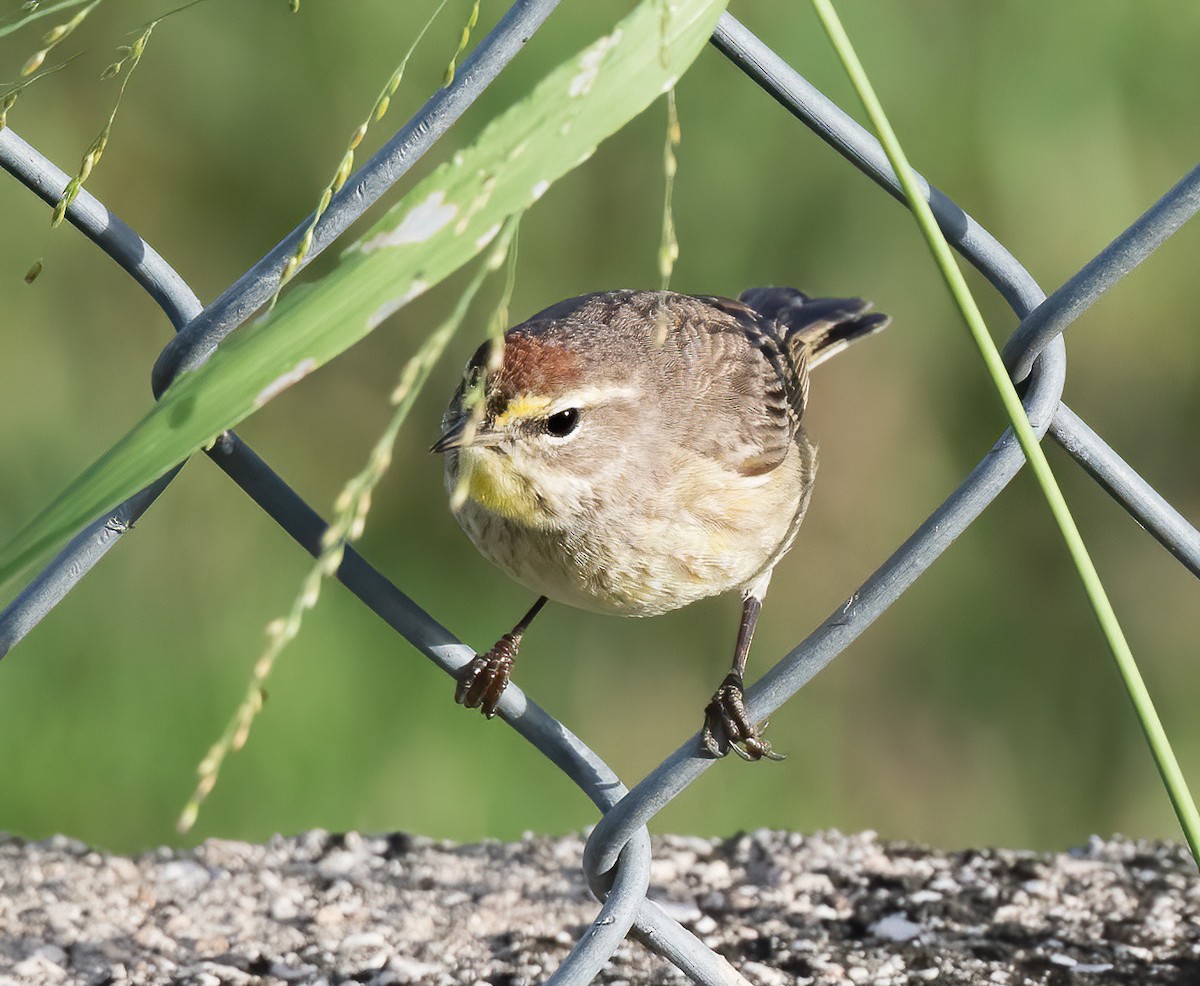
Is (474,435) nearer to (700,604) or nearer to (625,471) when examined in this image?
(625,471)

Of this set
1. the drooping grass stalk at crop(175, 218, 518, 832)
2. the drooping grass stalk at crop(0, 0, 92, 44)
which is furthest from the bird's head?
the drooping grass stalk at crop(175, 218, 518, 832)

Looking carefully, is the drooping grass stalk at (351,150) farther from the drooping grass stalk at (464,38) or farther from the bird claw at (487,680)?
the bird claw at (487,680)

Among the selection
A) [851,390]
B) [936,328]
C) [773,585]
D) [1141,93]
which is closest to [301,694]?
[773,585]

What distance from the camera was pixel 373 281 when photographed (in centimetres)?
92

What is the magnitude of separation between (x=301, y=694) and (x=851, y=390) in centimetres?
154

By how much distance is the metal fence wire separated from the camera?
1.32m

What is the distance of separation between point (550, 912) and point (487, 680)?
0.33 metres

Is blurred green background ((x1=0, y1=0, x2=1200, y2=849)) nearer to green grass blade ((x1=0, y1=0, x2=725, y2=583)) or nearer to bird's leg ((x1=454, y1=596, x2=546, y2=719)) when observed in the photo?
bird's leg ((x1=454, y1=596, x2=546, y2=719))

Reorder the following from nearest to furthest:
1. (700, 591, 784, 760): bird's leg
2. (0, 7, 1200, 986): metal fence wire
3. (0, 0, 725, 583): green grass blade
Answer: (0, 0, 725, 583): green grass blade < (0, 7, 1200, 986): metal fence wire < (700, 591, 784, 760): bird's leg

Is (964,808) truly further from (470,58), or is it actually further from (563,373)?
(470,58)

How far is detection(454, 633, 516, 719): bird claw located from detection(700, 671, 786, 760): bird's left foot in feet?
0.84

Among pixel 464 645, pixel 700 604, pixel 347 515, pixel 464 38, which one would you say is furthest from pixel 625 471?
pixel 700 604

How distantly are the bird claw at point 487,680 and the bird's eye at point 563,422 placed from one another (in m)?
0.29

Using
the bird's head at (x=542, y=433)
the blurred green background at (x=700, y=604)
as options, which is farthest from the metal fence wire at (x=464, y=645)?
the blurred green background at (x=700, y=604)
